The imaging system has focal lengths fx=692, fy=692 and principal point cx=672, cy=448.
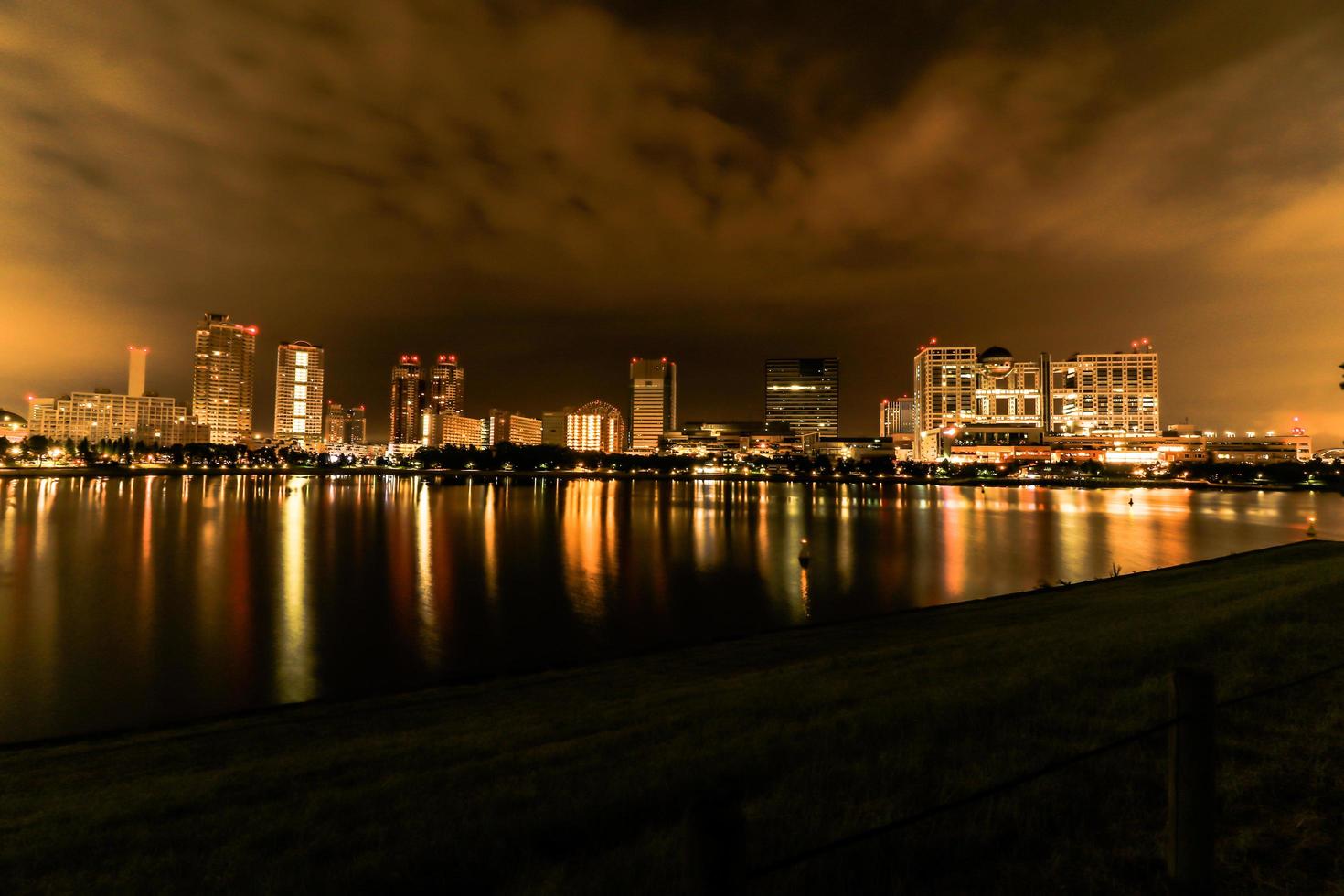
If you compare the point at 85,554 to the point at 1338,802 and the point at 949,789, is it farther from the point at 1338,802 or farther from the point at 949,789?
the point at 1338,802

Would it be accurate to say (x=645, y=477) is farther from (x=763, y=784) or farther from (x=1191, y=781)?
(x=1191, y=781)

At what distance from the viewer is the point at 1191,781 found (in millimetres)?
3254

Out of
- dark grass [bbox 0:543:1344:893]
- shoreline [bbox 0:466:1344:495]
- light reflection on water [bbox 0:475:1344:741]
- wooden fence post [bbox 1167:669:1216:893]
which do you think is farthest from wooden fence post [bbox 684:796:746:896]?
shoreline [bbox 0:466:1344:495]

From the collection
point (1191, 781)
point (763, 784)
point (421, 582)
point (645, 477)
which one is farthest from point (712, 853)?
point (645, 477)

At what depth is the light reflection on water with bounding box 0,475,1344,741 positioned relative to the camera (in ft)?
57.9

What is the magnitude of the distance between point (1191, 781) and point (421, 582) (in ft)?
99.8

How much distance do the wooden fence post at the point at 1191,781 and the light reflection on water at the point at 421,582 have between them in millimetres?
15797

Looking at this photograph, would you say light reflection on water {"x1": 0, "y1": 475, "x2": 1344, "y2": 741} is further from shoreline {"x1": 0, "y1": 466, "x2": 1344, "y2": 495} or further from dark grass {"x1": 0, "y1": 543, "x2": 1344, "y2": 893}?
shoreline {"x1": 0, "y1": 466, "x2": 1344, "y2": 495}

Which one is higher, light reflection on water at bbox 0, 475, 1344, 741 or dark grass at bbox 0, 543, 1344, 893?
dark grass at bbox 0, 543, 1344, 893

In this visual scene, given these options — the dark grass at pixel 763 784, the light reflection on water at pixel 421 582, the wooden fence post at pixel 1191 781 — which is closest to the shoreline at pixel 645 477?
the light reflection on water at pixel 421 582

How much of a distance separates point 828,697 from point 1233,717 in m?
4.21

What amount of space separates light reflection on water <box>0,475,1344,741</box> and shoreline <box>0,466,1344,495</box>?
259 feet

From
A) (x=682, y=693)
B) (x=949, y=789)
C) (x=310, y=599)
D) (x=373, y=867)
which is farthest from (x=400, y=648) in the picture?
(x=949, y=789)

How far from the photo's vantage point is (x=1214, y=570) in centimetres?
2508
